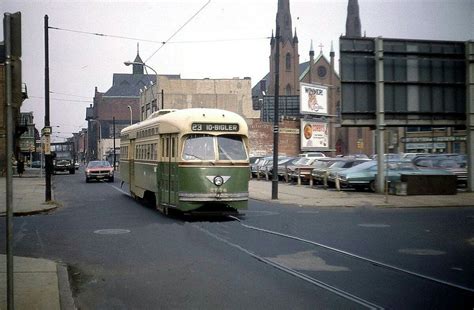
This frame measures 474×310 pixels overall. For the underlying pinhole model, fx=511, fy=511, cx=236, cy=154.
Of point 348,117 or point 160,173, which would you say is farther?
point 348,117

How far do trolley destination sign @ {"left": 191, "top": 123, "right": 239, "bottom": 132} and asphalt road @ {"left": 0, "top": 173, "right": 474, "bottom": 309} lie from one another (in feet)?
8.45

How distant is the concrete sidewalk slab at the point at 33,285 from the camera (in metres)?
6.02

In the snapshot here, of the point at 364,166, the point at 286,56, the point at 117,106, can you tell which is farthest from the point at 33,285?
the point at 117,106

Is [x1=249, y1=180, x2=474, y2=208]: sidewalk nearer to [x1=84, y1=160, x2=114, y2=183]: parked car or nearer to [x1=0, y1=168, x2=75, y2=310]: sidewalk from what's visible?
[x1=0, y1=168, x2=75, y2=310]: sidewalk

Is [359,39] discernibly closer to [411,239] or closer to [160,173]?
[160,173]

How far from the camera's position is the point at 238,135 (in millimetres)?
14789

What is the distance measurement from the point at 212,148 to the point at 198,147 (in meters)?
0.39

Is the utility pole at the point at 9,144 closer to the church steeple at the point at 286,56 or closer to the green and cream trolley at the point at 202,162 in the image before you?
the green and cream trolley at the point at 202,162

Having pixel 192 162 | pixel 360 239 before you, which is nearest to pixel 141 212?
pixel 192 162

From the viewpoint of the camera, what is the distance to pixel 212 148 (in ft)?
46.9

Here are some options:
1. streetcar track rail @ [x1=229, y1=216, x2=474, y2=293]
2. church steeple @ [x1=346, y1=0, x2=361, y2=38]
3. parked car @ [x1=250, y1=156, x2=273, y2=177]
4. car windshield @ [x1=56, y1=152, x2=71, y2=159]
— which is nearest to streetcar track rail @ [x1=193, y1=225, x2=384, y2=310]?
streetcar track rail @ [x1=229, y1=216, x2=474, y2=293]

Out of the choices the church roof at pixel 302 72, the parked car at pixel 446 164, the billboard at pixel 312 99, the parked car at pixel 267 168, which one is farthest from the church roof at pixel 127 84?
the parked car at pixel 446 164

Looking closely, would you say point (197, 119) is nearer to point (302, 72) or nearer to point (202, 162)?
point (202, 162)

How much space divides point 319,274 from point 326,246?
2.41 meters
